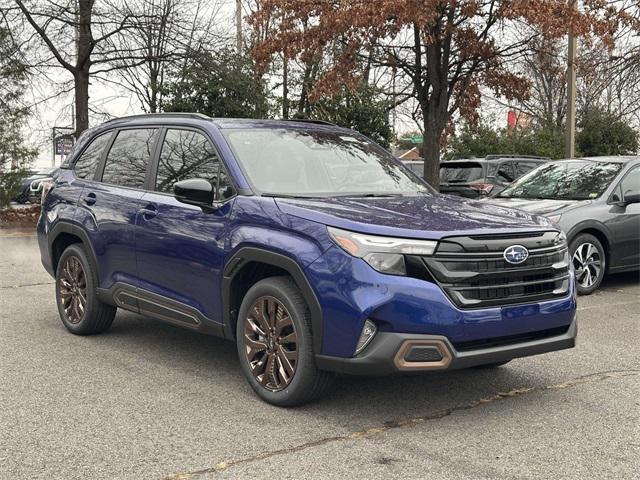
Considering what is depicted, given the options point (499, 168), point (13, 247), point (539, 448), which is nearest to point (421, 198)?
point (539, 448)

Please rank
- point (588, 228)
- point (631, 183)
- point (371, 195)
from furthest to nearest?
point (631, 183) → point (588, 228) → point (371, 195)

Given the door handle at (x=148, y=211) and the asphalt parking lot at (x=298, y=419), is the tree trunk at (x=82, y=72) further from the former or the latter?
the door handle at (x=148, y=211)

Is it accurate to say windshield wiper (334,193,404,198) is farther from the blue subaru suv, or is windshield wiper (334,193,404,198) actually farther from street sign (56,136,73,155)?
street sign (56,136,73,155)

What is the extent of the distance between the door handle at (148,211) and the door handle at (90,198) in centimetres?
84

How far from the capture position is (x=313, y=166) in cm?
542

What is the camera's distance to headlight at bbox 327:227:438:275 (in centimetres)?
414

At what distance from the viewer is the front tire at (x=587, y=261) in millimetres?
8977

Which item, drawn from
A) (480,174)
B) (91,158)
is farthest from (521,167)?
(91,158)

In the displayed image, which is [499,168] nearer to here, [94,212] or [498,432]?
[94,212]

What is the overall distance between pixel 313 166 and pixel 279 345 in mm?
1420

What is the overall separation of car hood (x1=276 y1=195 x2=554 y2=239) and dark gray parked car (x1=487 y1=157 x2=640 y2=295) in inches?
167

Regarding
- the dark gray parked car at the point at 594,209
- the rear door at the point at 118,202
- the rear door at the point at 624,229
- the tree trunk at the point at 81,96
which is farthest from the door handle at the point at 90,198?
the tree trunk at the point at 81,96

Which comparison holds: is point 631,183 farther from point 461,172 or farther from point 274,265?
point 274,265

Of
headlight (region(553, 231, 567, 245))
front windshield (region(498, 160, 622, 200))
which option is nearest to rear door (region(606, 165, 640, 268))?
front windshield (region(498, 160, 622, 200))
